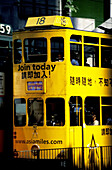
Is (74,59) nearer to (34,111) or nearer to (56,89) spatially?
(56,89)

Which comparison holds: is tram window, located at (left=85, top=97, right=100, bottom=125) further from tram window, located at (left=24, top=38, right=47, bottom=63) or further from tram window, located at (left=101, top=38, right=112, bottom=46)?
tram window, located at (left=24, top=38, right=47, bottom=63)

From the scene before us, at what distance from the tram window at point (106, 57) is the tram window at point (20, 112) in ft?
10.8

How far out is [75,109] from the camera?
16.7 metres

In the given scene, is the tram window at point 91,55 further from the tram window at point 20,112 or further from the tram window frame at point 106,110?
the tram window at point 20,112

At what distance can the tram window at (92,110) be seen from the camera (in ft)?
55.6

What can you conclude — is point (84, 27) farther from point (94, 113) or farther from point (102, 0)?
point (94, 113)

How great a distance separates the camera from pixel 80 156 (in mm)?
16516

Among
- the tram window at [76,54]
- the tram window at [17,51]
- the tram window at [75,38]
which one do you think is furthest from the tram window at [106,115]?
the tram window at [17,51]

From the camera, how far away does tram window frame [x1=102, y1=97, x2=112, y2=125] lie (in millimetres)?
17344

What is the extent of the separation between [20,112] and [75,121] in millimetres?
1986

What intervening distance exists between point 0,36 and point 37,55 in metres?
3.42

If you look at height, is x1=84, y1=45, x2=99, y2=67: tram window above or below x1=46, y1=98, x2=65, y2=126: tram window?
above

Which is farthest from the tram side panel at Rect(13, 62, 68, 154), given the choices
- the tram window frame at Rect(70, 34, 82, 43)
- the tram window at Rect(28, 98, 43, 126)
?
the tram window frame at Rect(70, 34, 82, 43)

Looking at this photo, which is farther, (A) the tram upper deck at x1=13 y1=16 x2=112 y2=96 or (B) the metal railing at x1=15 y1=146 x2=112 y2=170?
(A) the tram upper deck at x1=13 y1=16 x2=112 y2=96
